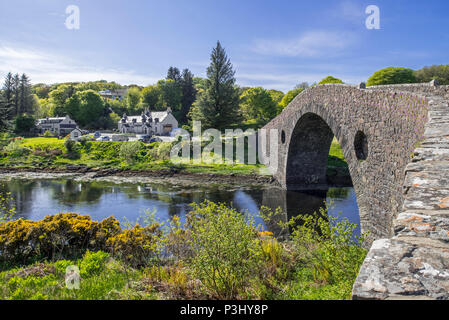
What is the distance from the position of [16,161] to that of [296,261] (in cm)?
4414

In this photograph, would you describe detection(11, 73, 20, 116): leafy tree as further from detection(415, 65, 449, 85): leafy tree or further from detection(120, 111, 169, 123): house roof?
detection(415, 65, 449, 85): leafy tree

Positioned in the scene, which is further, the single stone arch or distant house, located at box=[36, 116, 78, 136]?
distant house, located at box=[36, 116, 78, 136]

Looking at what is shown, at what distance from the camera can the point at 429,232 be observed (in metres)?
3.22

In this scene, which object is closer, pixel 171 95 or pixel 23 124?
pixel 23 124

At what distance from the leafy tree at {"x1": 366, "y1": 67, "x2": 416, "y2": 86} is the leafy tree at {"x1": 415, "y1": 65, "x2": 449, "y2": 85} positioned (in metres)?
1.89

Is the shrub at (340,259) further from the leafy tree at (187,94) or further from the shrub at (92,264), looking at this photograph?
the leafy tree at (187,94)

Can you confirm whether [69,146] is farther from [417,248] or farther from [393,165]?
[417,248]

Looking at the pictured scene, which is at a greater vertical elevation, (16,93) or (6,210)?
(16,93)

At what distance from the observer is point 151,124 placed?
62.2 metres

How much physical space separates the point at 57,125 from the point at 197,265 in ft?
232

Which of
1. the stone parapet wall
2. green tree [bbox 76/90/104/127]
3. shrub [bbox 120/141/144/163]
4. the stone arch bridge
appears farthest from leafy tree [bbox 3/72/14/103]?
the stone parapet wall

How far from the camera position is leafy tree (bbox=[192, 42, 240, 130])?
42.6 m

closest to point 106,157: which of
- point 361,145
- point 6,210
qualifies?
point 6,210
